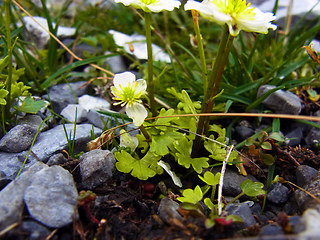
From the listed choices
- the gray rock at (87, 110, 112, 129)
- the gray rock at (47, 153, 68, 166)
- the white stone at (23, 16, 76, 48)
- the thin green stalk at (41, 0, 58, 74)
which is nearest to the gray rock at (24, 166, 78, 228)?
the gray rock at (47, 153, 68, 166)

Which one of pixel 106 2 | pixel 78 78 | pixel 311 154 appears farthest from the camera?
pixel 106 2

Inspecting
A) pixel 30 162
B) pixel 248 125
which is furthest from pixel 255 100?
pixel 30 162

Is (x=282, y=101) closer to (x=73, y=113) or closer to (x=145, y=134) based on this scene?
(x=145, y=134)

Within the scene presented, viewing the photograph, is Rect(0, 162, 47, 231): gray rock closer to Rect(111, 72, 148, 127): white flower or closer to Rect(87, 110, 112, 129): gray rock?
Rect(111, 72, 148, 127): white flower

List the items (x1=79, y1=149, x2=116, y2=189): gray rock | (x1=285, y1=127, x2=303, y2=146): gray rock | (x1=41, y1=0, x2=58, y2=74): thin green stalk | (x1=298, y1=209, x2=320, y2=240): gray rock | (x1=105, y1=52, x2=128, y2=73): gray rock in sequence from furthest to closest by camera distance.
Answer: (x1=105, y1=52, x2=128, y2=73): gray rock
(x1=41, y1=0, x2=58, y2=74): thin green stalk
(x1=285, y1=127, x2=303, y2=146): gray rock
(x1=79, y1=149, x2=116, y2=189): gray rock
(x1=298, y1=209, x2=320, y2=240): gray rock

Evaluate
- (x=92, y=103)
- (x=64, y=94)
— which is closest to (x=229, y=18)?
(x=92, y=103)

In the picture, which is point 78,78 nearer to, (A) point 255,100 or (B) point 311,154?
(A) point 255,100
